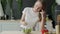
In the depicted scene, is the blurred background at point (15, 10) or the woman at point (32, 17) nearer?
the woman at point (32, 17)

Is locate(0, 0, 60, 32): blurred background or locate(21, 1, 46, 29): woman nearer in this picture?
locate(21, 1, 46, 29): woman

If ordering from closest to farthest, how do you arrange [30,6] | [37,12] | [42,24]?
[42,24], [37,12], [30,6]

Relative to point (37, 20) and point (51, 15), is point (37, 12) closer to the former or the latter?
point (37, 20)

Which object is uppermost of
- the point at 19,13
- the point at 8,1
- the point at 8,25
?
the point at 8,1

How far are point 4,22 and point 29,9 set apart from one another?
2.05 feet

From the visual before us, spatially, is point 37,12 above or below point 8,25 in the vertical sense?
above

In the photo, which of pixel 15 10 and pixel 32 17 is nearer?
pixel 32 17

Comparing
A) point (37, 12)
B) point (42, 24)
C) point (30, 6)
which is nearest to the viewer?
point (42, 24)

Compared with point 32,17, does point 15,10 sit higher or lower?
higher

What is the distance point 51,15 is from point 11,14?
0.84 meters

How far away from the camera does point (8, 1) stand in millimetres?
3863

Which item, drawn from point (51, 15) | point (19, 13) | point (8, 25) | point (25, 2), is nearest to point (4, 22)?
point (8, 25)

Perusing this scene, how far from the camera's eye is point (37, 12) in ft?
10.9

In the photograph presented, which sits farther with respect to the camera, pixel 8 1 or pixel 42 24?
pixel 8 1
